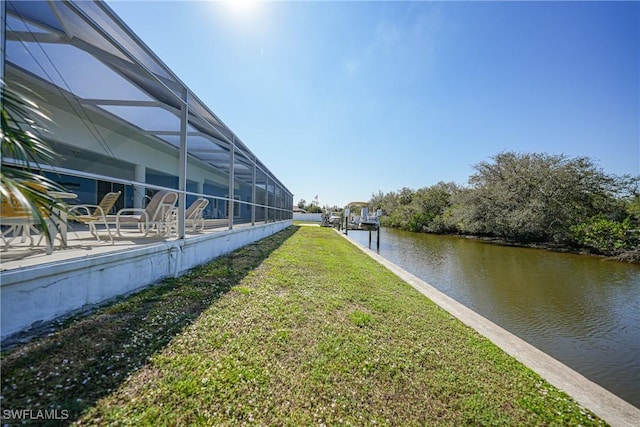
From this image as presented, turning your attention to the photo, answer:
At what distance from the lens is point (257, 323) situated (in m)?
2.77

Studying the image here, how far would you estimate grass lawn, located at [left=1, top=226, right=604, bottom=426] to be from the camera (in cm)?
153

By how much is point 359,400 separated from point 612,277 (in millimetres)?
13754

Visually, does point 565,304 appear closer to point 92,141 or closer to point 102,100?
point 102,100

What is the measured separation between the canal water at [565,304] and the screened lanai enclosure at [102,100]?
6438mm

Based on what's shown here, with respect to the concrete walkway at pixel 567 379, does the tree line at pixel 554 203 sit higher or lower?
higher

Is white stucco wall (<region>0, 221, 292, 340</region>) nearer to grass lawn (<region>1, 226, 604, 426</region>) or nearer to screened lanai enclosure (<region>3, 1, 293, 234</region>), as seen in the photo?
grass lawn (<region>1, 226, 604, 426</region>)

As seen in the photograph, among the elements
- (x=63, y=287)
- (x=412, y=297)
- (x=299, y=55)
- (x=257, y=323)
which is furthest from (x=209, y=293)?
(x=299, y=55)

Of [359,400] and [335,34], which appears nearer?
[359,400]

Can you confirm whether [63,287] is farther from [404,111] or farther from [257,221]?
[404,111]

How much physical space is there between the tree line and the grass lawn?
17634 mm

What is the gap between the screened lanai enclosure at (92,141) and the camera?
2.13 metres

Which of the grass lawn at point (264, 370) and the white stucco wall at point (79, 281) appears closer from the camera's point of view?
the grass lawn at point (264, 370)

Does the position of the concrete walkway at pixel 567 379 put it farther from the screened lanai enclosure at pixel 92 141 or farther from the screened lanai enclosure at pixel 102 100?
the screened lanai enclosure at pixel 102 100

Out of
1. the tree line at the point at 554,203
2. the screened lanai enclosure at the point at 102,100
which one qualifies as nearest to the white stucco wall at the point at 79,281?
the screened lanai enclosure at the point at 102,100
